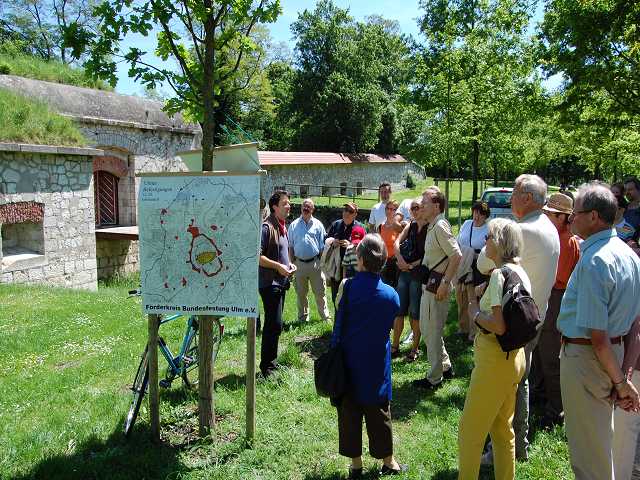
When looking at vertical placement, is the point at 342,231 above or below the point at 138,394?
above

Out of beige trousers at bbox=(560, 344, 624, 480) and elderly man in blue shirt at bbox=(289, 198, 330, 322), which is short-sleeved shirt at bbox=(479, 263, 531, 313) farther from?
elderly man in blue shirt at bbox=(289, 198, 330, 322)

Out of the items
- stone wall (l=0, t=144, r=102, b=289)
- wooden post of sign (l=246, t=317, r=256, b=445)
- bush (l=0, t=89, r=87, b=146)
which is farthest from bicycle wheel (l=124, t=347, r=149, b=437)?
bush (l=0, t=89, r=87, b=146)

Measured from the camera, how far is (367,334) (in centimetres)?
357

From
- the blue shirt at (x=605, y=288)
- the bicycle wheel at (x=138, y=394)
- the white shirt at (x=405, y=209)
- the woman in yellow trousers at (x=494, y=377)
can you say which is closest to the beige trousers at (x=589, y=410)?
the blue shirt at (x=605, y=288)

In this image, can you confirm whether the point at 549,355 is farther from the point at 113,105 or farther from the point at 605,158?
the point at 605,158

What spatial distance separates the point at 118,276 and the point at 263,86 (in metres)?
25.7

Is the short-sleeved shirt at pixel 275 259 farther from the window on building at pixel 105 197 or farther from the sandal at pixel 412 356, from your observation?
the window on building at pixel 105 197

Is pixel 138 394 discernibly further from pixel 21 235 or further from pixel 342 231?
pixel 21 235

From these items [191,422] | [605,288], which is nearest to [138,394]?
[191,422]

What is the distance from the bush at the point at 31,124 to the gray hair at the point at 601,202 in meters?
10.8

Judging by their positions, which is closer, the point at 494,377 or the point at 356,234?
the point at 494,377

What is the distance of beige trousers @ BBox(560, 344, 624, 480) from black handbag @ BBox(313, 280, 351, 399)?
4.73ft

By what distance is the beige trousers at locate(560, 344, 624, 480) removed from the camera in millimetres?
3053

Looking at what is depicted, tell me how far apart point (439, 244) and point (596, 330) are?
7.51 feet
